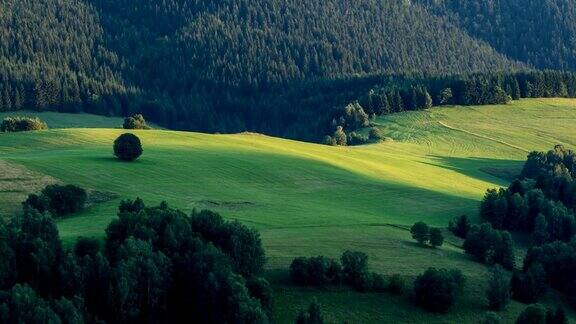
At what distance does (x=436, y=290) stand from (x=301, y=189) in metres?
37.1

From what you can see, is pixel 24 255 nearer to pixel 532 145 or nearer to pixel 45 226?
pixel 45 226

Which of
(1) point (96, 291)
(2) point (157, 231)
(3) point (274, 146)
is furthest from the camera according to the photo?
(3) point (274, 146)

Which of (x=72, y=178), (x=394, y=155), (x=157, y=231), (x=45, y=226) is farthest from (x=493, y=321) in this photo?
(x=394, y=155)

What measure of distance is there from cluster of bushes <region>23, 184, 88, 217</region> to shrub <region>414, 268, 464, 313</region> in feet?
108

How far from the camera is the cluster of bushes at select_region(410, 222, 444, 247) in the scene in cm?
9188

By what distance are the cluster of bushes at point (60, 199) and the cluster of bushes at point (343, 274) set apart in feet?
82.0

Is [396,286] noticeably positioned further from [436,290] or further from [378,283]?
[436,290]

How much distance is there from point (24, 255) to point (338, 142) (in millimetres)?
115289

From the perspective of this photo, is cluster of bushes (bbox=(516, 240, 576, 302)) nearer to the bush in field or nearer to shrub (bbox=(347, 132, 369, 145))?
the bush in field

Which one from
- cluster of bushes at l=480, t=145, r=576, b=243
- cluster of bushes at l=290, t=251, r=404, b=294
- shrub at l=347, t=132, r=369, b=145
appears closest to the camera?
cluster of bushes at l=290, t=251, r=404, b=294

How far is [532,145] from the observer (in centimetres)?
18288

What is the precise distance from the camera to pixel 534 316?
73.9m

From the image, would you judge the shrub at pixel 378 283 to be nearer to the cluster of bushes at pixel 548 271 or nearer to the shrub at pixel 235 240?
the shrub at pixel 235 240

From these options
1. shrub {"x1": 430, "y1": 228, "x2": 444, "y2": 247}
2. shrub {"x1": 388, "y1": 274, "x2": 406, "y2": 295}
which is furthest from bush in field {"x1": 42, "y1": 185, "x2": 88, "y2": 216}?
shrub {"x1": 430, "y1": 228, "x2": 444, "y2": 247}
